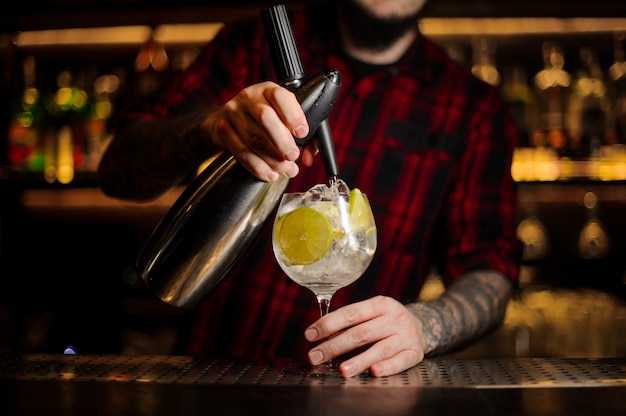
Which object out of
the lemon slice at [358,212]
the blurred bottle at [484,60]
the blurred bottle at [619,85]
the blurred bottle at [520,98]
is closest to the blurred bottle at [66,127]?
the blurred bottle at [484,60]

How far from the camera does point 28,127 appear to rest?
9.74 ft

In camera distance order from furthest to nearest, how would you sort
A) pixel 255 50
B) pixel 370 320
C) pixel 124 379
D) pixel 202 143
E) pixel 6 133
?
pixel 6 133 → pixel 255 50 → pixel 202 143 → pixel 370 320 → pixel 124 379

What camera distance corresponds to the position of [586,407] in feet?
2.78

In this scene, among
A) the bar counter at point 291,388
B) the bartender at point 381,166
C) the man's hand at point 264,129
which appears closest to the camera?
the bar counter at point 291,388

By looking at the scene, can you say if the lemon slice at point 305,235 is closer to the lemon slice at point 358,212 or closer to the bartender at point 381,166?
the lemon slice at point 358,212

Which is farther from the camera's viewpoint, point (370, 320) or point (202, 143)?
point (202, 143)

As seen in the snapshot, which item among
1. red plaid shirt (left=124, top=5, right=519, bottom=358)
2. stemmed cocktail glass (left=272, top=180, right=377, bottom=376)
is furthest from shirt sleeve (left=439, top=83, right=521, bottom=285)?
stemmed cocktail glass (left=272, top=180, right=377, bottom=376)

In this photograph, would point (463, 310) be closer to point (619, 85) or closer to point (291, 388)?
point (291, 388)

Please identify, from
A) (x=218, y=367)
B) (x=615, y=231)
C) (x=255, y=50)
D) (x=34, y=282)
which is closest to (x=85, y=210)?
(x=34, y=282)

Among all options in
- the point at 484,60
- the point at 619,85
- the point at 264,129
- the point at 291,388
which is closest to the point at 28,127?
the point at 484,60

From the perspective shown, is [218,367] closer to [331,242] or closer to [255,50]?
[331,242]

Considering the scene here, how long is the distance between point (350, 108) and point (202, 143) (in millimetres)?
556

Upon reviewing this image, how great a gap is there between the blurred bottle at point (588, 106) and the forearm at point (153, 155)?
175 centimetres

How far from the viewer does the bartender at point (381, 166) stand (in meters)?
1.61
